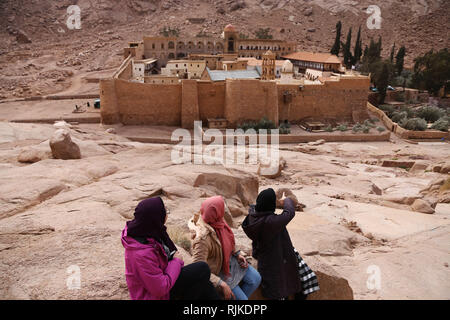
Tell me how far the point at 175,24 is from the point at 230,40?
1331 centimetres

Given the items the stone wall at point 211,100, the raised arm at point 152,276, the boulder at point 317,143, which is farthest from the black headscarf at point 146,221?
the stone wall at point 211,100

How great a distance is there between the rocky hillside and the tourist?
38691 mm

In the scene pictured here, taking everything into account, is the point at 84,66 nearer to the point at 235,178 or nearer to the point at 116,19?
the point at 116,19

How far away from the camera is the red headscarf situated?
3.65 m

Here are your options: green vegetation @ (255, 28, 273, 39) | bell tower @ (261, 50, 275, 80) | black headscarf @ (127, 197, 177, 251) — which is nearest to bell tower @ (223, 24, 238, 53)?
green vegetation @ (255, 28, 273, 39)

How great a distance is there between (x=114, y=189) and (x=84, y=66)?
37.0 meters

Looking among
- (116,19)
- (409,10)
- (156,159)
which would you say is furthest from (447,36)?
(156,159)

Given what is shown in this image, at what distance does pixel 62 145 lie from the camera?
30.6 feet

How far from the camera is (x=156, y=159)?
9672 millimetres

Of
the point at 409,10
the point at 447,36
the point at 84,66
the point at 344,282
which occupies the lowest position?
the point at 344,282

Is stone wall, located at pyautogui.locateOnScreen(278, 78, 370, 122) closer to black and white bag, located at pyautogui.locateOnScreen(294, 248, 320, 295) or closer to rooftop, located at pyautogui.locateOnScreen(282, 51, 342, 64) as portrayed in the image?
rooftop, located at pyautogui.locateOnScreen(282, 51, 342, 64)

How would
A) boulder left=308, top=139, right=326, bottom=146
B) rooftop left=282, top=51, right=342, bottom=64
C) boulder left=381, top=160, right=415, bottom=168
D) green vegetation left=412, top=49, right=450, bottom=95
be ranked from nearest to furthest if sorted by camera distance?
boulder left=381, top=160, right=415, bottom=168
boulder left=308, top=139, right=326, bottom=146
green vegetation left=412, top=49, right=450, bottom=95
rooftop left=282, top=51, right=342, bottom=64

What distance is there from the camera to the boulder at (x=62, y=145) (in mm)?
9258

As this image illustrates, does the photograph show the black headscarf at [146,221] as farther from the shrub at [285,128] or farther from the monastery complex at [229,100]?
the shrub at [285,128]
